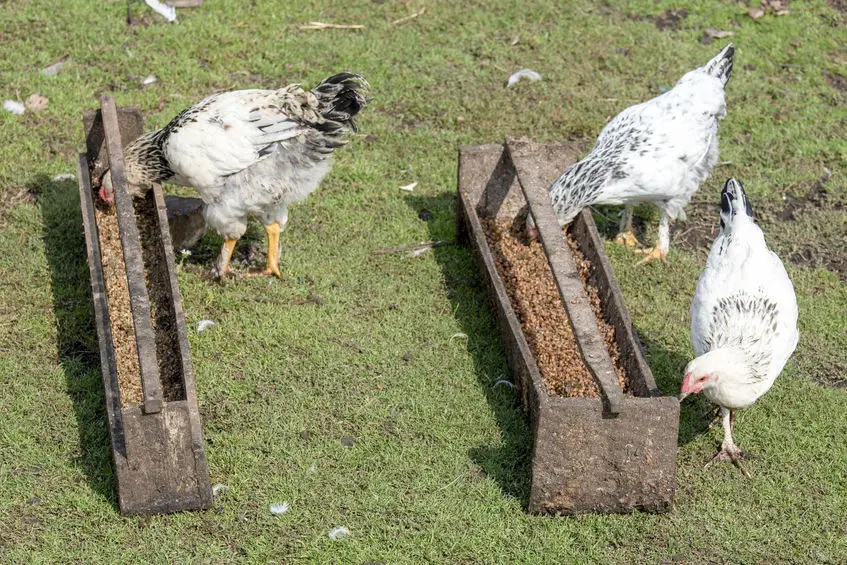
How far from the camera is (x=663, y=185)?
21.7 feet

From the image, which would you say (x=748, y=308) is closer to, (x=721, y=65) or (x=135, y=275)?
(x=721, y=65)

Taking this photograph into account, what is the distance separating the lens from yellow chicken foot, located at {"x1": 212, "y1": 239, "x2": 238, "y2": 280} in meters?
6.60

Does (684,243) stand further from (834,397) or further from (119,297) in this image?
(119,297)

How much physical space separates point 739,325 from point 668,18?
5353 millimetres

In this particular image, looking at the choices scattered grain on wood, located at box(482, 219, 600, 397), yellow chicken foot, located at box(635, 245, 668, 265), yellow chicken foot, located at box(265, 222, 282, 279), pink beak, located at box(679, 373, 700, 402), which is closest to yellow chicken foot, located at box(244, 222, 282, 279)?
yellow chicken foot, located at box(265, 222, 282, 279)

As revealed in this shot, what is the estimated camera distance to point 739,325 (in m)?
5.23

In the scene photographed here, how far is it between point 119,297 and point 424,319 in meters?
1.93

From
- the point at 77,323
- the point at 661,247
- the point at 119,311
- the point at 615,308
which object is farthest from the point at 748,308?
the point at 77,323

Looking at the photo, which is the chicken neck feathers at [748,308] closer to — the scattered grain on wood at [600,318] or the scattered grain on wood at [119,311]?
the scattered grain on wood at [600,318]

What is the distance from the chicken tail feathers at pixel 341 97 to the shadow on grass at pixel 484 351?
1336 millimetres

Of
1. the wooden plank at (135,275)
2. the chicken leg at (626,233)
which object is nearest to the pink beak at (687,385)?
the chicken leg at (626,233)

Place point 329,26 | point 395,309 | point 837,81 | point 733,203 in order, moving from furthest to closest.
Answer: point 329,26
point 837,81
point 395,309
point 733,203

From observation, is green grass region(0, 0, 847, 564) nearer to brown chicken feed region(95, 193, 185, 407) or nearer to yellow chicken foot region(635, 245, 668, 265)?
yellow chicken foot region(635, 245, 668, 265)

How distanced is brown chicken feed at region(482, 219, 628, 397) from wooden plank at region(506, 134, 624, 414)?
24.4 inches
